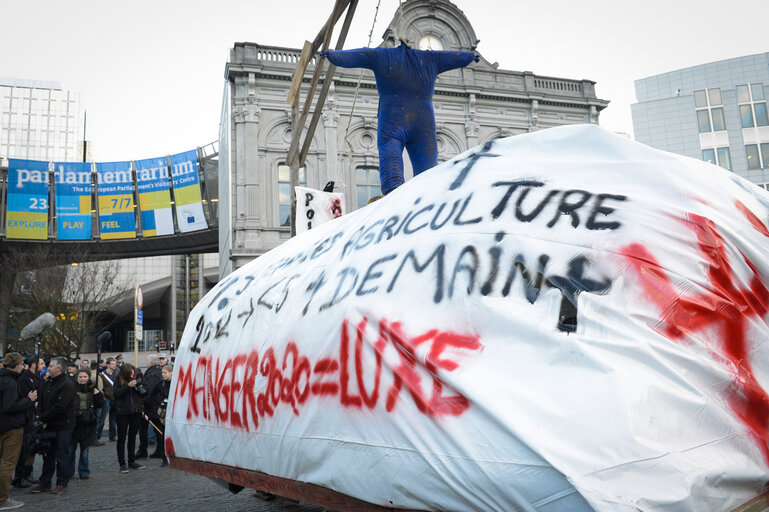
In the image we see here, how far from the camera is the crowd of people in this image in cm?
736

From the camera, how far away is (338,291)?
2.53m

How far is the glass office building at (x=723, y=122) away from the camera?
4172 cm

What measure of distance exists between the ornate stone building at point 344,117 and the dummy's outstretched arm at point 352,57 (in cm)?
1618

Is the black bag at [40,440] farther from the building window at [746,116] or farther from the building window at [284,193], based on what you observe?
the building window at [746,116]

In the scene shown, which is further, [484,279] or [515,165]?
[515,165]

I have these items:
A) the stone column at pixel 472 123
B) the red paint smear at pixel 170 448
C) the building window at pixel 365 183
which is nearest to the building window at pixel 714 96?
the stone column at pixel 472 123

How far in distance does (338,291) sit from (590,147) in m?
1.18

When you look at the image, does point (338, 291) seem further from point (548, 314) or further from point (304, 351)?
point (548, 314)

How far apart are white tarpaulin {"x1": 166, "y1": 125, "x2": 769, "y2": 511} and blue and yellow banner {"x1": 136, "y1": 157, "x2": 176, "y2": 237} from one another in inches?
1227

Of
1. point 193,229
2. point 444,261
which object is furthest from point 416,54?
point 193,229

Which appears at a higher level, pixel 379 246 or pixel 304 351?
pixel 379 246

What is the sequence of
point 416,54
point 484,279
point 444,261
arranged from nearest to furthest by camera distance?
point 484,279 < point 444,261 < point 416,54

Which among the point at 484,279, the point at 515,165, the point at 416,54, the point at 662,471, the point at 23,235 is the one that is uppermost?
the point at 23,235

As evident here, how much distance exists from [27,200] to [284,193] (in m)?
16.4
